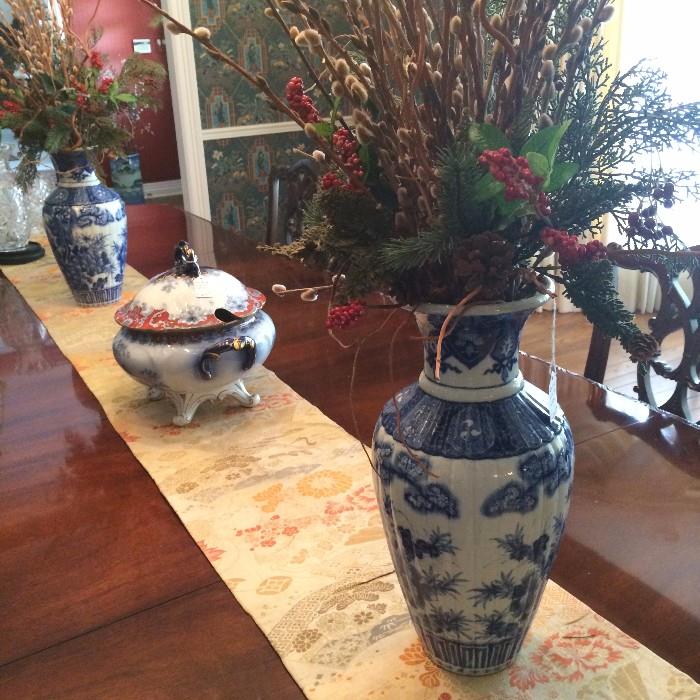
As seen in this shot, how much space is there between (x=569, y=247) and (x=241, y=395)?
31.7 inches

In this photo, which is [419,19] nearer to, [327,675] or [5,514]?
[327,675]

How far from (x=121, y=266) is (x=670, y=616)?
143cm

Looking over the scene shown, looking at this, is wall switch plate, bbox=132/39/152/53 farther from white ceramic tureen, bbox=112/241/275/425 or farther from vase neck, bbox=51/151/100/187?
white ceramic tureen, bbox=112/241/275/425

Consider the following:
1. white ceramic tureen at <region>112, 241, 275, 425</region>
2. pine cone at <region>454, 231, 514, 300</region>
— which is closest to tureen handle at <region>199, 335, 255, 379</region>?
white ceramic tureen at <region>112, 241, 275, 425</region>

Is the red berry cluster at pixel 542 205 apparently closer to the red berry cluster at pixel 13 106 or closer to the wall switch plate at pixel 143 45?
the red berry cluster at pixel 13 106

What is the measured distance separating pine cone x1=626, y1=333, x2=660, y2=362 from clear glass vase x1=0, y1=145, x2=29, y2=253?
1.89 meters

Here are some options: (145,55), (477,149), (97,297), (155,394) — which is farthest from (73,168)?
(145,55)

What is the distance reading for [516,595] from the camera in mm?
638

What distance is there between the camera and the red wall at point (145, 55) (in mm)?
6316

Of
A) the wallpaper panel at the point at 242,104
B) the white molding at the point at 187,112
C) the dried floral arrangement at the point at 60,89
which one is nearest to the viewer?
the dried floral arrangement at the point at 60,89

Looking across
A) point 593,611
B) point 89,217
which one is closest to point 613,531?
point 593,611

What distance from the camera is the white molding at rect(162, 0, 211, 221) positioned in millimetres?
3881

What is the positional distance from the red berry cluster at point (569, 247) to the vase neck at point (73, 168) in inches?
56.7

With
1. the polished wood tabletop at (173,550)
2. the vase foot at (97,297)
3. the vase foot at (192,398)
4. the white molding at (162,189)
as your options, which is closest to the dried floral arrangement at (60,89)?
the vase foot at (97,297)
